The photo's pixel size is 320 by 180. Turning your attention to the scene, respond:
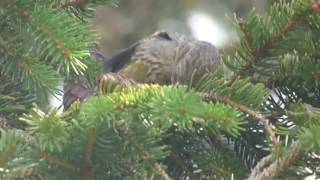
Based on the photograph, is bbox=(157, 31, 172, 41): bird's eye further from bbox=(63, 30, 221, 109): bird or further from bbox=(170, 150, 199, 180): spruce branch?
bbox=(170, 150, 199, 180): spruce branch

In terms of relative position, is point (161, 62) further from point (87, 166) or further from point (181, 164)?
point (87, 166)

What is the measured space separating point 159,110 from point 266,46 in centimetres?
20

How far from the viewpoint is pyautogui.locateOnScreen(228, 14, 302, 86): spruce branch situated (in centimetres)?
78

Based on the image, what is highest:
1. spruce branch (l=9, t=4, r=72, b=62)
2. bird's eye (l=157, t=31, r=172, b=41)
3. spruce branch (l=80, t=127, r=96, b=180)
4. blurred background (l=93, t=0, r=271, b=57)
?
blurred background (l=93, t=0, r=271, b=57)

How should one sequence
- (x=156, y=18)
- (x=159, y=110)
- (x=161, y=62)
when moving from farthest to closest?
(x=156, y=18) < (x=161, y=62) < (x=159, y=110)

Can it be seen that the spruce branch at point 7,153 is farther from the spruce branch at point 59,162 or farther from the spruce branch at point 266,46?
the spruce branch at point 266,46

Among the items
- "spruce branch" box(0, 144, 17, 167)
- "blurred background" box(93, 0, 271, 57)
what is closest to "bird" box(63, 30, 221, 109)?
"spruce branch" box(0, 144, 17, 167)

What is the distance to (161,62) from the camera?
96cm

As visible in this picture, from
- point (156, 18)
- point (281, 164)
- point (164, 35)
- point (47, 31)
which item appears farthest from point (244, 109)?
point (156, 18)

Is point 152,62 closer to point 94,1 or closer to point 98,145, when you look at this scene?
point 94,1

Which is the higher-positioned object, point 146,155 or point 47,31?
point 47,31

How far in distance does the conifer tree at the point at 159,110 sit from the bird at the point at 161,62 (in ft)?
0.22

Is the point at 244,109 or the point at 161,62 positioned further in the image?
the point at 161,62

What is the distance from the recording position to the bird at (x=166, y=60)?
927mm
